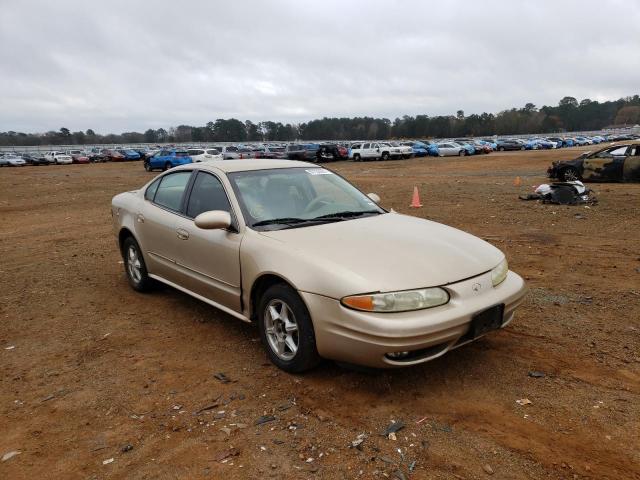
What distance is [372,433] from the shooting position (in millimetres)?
2932

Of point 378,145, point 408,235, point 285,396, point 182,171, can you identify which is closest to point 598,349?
point 408,235

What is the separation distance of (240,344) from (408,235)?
171cm

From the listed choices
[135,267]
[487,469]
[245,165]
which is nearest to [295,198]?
[245,165]

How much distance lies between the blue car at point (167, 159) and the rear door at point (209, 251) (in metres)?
31.2

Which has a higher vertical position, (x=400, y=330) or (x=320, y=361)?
(x=400, y=330)

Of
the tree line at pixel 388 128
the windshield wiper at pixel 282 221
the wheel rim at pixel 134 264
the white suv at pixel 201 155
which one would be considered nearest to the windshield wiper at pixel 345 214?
the windshield wiper at pixel 282 221

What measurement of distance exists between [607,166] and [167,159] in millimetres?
27943

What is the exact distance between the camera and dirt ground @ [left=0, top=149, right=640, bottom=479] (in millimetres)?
2707

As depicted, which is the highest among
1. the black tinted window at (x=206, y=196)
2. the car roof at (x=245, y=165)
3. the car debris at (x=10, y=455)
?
the car roof at (x=245, y=165)

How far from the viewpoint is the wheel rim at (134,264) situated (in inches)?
220

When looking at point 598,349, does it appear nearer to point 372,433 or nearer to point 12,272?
point 372,433

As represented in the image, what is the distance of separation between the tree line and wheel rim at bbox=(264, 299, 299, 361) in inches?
4843

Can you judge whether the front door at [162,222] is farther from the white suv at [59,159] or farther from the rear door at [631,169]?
the white suv at [59,159]

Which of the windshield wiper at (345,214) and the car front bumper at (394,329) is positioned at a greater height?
the windshield wiper at (345,214)
